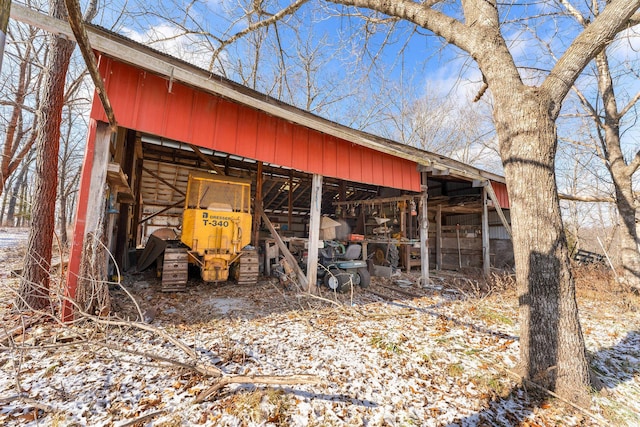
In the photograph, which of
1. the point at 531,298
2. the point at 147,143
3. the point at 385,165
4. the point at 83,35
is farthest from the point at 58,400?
the point at 147,143

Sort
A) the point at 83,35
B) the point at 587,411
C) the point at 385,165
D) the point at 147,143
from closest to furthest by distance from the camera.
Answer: the point at 83,35, the point at 587,411, the point at 385,165, the point at 147,143

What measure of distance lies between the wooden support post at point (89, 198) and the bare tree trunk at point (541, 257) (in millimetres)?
5449

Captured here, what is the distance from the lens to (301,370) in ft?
10.0

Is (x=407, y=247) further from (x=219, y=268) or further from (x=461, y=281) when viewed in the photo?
(x=219, y=268)

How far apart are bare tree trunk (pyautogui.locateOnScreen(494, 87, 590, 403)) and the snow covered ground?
0.97 feet

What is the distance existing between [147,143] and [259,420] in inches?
375

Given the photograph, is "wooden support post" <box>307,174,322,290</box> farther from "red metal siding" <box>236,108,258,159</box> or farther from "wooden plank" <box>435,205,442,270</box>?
"wooden plank" <box>435,205,442,270</box>

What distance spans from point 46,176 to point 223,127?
2820mm

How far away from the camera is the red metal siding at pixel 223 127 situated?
14.3ft

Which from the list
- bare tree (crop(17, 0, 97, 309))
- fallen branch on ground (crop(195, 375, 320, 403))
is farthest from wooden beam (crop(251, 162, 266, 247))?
fallen branch on ground (crop(195, 375, 320, 403))

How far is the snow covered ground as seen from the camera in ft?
7.69

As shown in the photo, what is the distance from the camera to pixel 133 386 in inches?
103

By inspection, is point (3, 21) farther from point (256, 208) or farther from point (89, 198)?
point (256, 208)

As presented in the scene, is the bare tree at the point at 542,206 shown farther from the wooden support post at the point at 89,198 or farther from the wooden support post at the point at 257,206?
the wooden support post at the point at 257,206
